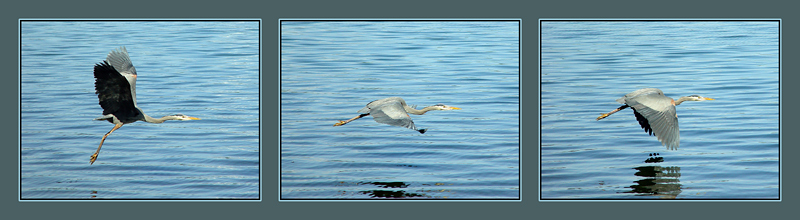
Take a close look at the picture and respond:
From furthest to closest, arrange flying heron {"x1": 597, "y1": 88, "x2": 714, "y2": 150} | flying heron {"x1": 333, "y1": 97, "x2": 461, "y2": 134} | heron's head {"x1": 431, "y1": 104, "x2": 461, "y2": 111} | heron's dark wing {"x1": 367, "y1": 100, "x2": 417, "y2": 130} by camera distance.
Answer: heron's head {"x1": 431, "y1": 104, "x2": 461, "y2": 111}
flying heron {"x1": 597, "y1": 88, "x2": 714, "y2": 150}
flying heron {"x1": 333, "y1": 97, "x2": 461, "y2": 134}
heron's dark wing {"x1": 367, "y1": 100, "x2": 417, "y2": 130}

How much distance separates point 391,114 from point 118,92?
90.7 inches

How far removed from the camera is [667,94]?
8.26 m

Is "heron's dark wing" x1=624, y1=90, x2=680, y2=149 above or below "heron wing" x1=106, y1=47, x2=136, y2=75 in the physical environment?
below

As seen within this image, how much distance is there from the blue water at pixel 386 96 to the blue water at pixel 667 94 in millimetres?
368

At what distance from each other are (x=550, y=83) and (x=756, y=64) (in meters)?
1.83

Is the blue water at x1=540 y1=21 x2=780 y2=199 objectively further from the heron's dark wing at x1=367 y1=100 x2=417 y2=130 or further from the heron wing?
the heron wing

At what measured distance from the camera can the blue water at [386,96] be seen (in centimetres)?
796

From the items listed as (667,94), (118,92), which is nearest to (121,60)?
(118,92)

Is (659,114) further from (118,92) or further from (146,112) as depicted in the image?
(118,92)

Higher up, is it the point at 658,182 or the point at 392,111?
the point at 392,111

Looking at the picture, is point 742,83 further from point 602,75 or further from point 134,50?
point 134,50

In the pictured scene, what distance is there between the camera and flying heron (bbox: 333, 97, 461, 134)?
7738 mm

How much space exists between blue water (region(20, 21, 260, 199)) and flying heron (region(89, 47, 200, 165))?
0.05 metres

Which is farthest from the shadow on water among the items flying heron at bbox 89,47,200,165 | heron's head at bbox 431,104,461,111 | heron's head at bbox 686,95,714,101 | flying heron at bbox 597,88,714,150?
flying heron at bbox 89,47,200,165
